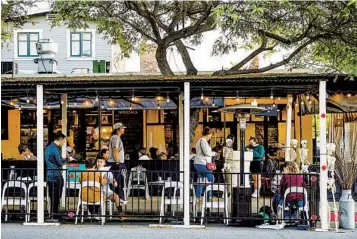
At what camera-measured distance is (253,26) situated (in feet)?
49.0

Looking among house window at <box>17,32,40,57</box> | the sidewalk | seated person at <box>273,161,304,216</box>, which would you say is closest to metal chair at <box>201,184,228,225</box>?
the sidewalk

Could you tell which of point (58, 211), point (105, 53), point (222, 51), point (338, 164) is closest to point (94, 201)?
point (58, 211)

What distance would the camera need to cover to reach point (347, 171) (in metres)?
11.9

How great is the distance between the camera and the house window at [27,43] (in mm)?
30188

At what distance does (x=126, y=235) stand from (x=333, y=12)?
7.35 metres

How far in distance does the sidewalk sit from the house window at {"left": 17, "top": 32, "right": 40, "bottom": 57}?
776 inches

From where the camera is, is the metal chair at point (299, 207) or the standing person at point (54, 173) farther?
the standing person at point (54, 173)

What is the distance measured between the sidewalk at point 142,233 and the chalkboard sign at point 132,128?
9810 millimetres

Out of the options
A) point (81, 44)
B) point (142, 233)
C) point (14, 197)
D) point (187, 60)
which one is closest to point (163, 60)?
point (187, 60)

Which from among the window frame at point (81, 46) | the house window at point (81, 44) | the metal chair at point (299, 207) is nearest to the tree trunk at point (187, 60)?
the metal chair at point (299, 207)

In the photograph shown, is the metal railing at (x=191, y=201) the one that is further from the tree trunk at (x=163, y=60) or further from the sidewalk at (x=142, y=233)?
the tree trunk at (x=163, y=60)

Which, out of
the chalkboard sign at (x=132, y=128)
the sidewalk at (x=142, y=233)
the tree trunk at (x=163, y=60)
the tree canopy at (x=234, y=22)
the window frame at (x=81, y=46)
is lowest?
the sidewalk at (x=142, y=233)

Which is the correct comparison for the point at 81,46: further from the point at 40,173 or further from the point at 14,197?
the point at 40,173

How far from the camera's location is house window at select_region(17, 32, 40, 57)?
A: 30188 mm
